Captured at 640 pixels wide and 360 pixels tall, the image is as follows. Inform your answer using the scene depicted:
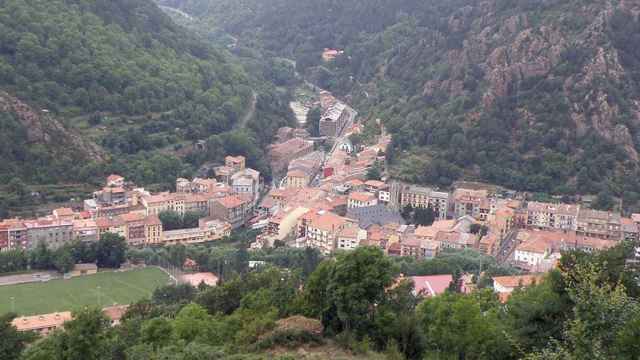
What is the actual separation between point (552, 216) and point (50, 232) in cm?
1812

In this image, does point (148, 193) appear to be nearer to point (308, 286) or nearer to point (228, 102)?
point (228, 102)

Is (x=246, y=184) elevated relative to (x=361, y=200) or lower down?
elevated

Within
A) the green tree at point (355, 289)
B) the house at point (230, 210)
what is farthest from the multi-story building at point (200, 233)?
the green tree at point (355, 289)

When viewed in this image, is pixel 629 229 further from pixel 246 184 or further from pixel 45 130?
pixel 45 130

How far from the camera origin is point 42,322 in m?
20.8

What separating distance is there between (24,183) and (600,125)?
2398 centimetres

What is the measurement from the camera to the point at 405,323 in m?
13.3

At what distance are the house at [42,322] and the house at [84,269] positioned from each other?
4771mm

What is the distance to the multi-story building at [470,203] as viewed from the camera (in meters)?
32.1

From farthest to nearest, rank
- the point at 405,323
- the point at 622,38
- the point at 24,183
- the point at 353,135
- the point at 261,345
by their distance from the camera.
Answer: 1. the point at 353,135
2. the point at 622,38
3. the point at 24,183
4. the point at 405,323
5. the point at 261,345

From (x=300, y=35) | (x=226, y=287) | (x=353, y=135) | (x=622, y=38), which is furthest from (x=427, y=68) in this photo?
(x=226, y=287)

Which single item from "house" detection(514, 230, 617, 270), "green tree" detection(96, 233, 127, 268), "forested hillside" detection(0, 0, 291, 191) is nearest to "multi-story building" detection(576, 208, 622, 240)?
"house" detection(514, 230, 617, 270)

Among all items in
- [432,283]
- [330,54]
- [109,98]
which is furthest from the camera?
[330,54]

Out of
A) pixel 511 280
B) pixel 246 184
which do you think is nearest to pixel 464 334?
pixel 511 280
